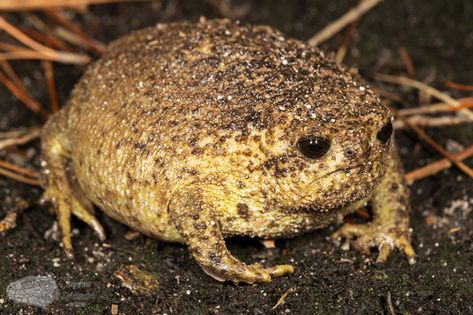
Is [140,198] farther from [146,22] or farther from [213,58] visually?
[146,22]

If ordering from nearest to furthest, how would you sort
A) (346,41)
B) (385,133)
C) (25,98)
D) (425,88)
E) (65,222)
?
(385,133) → (65,222) → (425,88) → (25,98) → (346,41)

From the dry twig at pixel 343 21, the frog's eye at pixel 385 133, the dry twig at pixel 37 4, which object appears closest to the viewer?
the frog's eye at pixel 385 133

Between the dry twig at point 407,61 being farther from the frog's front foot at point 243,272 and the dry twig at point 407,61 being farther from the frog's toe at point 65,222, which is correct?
the frog's toe at point 65,222

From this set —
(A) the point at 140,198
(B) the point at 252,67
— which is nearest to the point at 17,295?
(A) the point at 140,198

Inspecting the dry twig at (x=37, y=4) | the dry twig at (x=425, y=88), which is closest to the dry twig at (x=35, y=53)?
the dry twig at (x=37, y=4)

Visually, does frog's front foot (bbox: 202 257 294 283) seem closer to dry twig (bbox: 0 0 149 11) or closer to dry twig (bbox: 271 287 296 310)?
dry twig (bbox: 271 287 296 310)

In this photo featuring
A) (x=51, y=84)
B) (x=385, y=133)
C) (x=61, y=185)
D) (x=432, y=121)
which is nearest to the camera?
(x=385, y=133)

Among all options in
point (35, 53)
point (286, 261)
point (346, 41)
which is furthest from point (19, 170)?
point (346, 41)

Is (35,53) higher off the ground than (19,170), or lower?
higher
